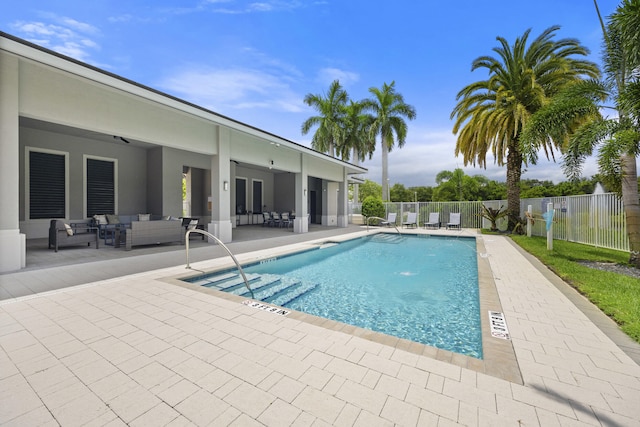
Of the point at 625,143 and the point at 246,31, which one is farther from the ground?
the point at 246,31

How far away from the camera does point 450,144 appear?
690 inches

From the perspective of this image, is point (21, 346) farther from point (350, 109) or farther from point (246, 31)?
point (350, 109)

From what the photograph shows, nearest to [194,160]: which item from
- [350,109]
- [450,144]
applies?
[450,144]

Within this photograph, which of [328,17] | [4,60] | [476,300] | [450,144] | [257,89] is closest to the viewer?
[476,300]

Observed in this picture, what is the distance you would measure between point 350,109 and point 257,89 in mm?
13439

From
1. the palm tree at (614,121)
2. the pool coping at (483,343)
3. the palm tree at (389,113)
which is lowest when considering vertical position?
the pool coping at (483,343)

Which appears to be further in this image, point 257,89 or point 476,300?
point 257,89

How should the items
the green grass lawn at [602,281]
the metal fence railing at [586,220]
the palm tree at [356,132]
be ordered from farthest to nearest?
the palm tree at [356,132] → the metal fence railing at [586,220] → the green grass lawn at [602,281]

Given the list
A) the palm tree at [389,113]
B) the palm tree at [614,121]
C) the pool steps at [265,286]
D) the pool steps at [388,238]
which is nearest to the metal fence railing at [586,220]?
the palm tree at [614,121]

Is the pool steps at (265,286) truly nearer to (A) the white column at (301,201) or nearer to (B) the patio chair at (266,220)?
(A) the white column at (301,201)

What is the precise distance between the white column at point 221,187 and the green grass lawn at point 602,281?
398 inches

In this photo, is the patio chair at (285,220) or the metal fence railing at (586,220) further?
the patio chair at (285,220)

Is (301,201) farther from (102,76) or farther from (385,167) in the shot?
(385,167)

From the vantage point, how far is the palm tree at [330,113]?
2595cm
